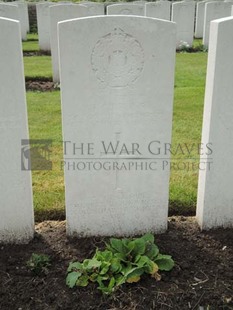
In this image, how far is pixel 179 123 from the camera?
5.36 m

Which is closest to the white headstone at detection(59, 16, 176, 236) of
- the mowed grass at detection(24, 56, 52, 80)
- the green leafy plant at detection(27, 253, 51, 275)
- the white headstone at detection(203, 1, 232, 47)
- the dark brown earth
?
the dark brown earth

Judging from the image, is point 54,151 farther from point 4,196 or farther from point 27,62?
point 27,62

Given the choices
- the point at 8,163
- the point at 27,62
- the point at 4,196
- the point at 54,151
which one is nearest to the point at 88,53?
the point at 8,163

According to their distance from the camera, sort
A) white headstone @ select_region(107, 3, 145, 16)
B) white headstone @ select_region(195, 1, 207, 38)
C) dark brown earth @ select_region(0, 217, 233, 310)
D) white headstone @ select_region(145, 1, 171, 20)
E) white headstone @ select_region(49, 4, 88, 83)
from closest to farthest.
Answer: dark brown earth @ select_region(0, 217, 233, 310) → white headstone @ select_region(49, 4, 88, 83) → white headstone @ select_region(107, 3, 145, 16) → white headstone @ select_region(145, 1, 171, 20) → white headstone @ select_region(195, 1, 207, 38)

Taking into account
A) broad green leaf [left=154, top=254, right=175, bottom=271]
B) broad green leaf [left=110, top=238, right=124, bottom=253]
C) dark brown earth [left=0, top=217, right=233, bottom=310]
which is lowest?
dark brown earth [left=0, top=217, right=233, bottom=310]

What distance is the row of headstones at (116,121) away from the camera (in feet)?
8.33

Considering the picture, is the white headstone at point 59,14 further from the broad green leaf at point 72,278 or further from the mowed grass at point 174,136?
the broad green leaf at point 72,278

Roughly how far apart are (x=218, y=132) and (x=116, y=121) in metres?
0.72

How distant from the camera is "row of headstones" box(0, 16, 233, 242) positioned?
2539 millimetres

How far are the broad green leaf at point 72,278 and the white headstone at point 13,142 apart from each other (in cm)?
59

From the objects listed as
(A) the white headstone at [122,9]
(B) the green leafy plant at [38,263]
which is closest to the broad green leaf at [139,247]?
(B) the green leafy plant at [38,263]

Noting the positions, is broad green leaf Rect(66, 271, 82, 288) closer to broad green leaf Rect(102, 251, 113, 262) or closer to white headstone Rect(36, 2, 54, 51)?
broad green leaf Rect(102, 251, 113, 262)

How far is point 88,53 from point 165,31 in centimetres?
51

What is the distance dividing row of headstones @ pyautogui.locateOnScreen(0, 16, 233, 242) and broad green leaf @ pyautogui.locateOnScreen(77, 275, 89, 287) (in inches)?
20.3
